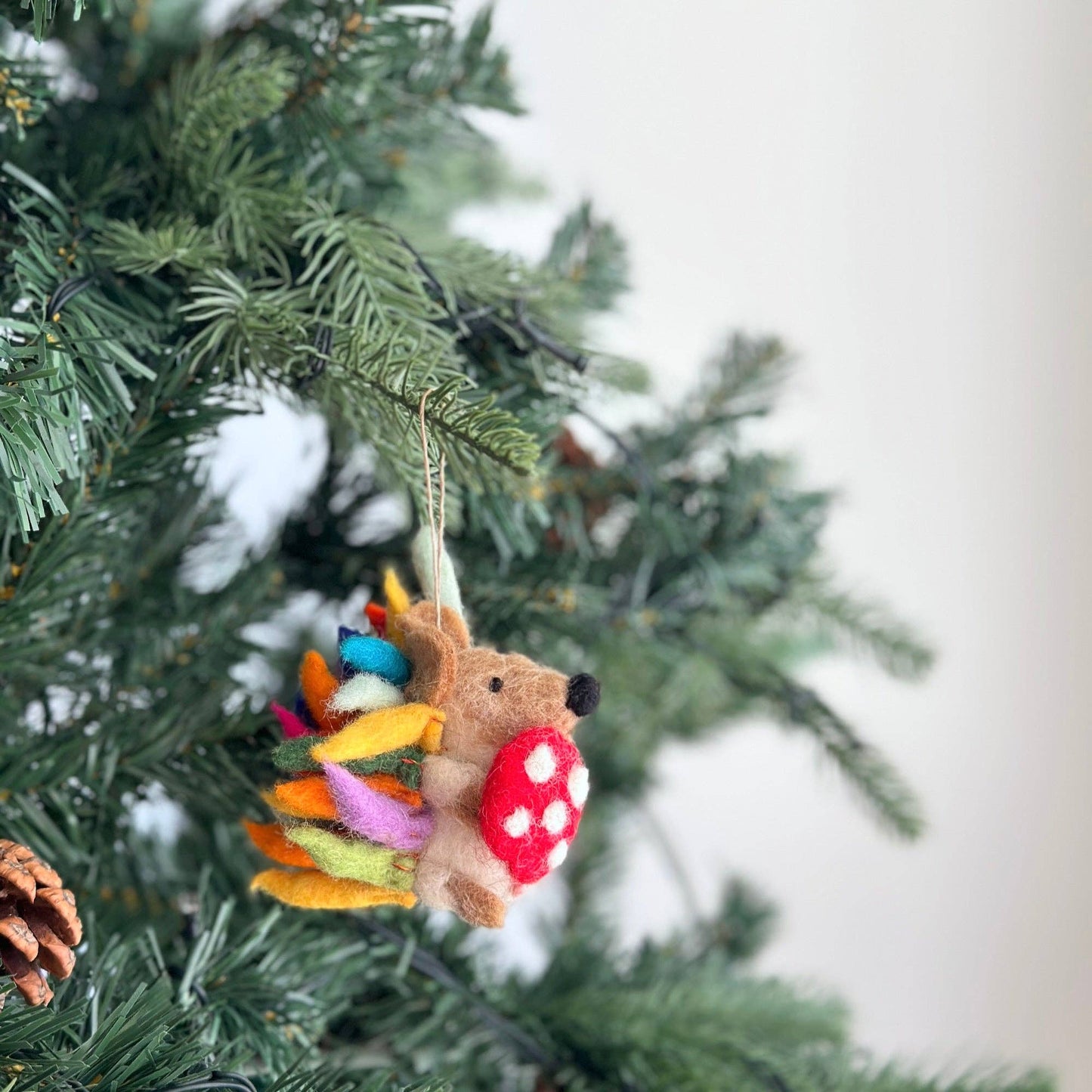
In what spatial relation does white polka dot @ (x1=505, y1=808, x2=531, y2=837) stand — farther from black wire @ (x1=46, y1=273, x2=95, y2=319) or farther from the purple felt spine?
black wire @ (x1=46, y1=273, x2=95, y2=319)

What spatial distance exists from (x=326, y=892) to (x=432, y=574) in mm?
86

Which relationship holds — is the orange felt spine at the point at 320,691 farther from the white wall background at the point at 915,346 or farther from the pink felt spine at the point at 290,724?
the white wall background at the point at 915,346

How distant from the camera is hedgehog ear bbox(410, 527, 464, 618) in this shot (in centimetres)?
29

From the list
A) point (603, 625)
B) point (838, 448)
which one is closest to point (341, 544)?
point (603, 625)

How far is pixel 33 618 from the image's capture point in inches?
12.2

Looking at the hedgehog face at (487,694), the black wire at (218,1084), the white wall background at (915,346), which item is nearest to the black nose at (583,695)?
the hedgehog face at (487,694)

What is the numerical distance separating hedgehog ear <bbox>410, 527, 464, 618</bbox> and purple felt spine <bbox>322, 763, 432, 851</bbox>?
0.18 feet

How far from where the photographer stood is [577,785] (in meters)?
0.26

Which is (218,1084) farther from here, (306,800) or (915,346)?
(915,346)

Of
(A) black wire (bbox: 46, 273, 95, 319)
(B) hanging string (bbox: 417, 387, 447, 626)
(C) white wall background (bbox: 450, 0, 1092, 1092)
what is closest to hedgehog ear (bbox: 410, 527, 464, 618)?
(B) hanging string (bbox: 417, 387, 447, 626)

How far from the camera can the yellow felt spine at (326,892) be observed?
27 centimetres

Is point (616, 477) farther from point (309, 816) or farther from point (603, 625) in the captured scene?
point (309, 816)

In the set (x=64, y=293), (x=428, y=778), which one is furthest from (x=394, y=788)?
(x=64, y=293)

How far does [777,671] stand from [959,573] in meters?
0.67
